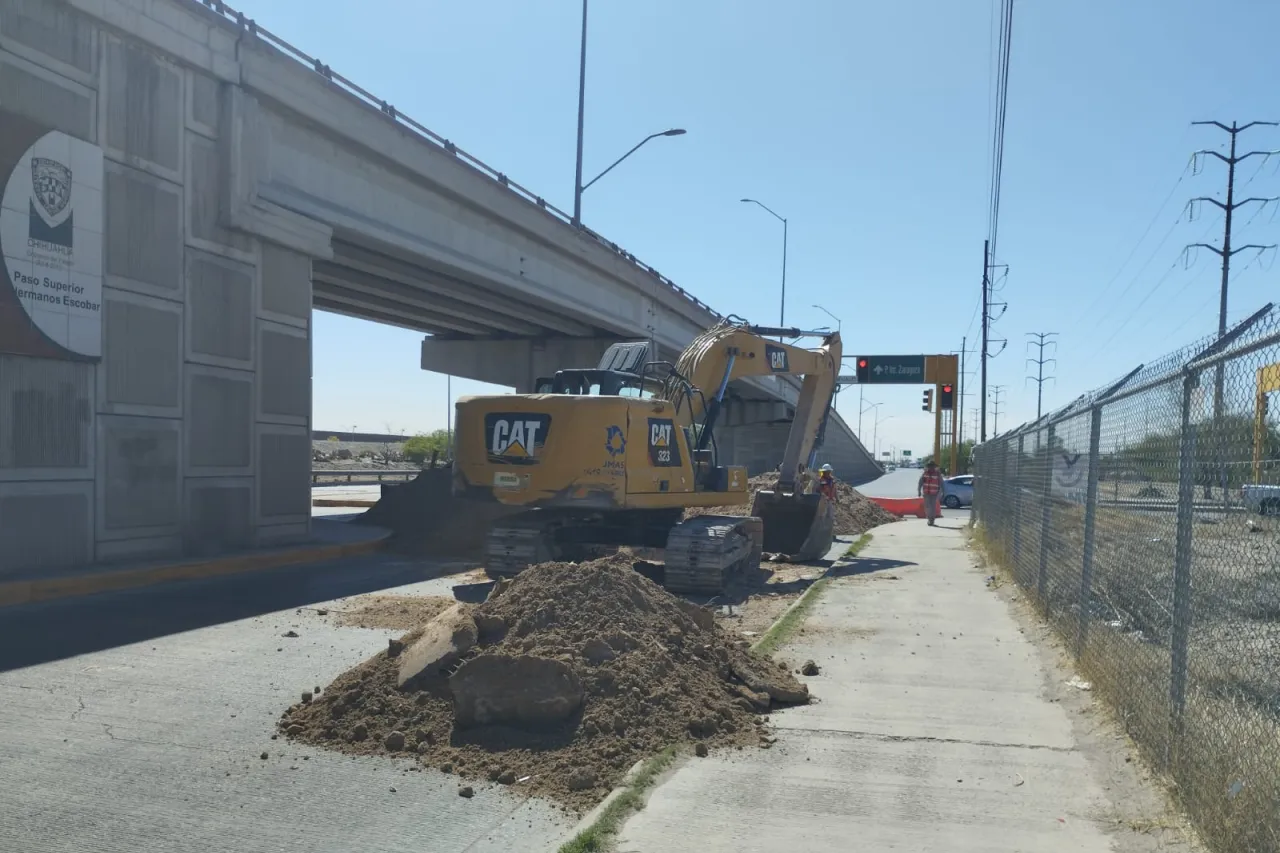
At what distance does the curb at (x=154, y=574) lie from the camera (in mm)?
11531

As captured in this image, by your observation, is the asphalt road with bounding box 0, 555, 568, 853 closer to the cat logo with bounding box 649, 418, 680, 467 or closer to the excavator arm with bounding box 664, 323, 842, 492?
the cat logo with bounding box 649, 418, 680, 467

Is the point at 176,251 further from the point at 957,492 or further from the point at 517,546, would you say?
the point at 957,492

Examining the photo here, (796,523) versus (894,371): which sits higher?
(894,371)

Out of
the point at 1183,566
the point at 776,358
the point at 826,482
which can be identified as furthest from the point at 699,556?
the point at 826,482

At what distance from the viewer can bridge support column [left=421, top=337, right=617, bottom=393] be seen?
111 feet

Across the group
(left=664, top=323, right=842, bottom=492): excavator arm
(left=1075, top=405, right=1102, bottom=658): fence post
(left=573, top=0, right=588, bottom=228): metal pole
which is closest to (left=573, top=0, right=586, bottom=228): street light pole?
(left=573, top=0, right=588, bottom=228): metal pole

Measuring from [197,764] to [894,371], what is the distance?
97.7 ft

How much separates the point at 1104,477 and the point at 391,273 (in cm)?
1805

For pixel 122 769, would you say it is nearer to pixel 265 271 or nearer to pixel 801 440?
pixel 265 271

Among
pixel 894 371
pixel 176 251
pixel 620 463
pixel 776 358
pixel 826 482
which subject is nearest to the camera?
pixel 620 463

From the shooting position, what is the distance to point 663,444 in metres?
13.9

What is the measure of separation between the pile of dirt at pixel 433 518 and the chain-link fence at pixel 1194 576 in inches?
440

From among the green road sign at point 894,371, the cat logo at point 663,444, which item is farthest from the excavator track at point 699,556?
the green road sign at point 894,371

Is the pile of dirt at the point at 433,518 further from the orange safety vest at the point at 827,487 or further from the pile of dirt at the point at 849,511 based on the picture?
the orange safety vest at the point at 827,487
